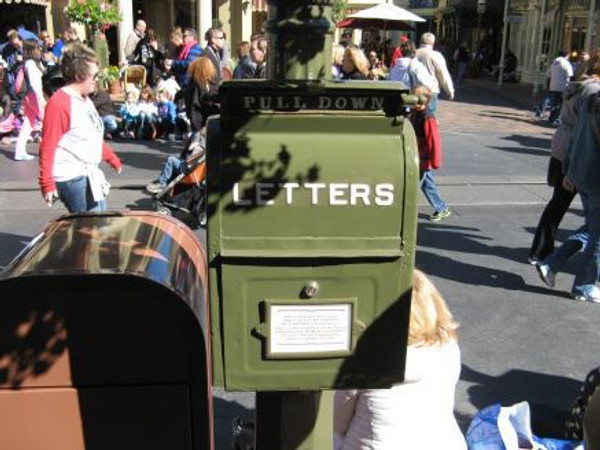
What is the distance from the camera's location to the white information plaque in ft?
5.68

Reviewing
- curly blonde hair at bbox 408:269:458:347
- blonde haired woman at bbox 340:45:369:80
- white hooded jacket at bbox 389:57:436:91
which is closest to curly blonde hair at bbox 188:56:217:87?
blonde haired woman at bbox 340:45:369:80

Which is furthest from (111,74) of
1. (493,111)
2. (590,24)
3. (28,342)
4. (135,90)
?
(590,24)

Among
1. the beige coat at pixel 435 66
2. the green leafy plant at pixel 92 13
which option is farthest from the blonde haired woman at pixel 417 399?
the green leafy plant at pixel 92 13

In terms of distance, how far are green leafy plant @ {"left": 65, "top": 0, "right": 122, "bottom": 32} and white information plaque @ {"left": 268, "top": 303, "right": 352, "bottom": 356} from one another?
1390 cm

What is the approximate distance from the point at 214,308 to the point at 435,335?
1015 millimetres

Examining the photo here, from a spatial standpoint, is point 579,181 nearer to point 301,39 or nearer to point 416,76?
point 416,76

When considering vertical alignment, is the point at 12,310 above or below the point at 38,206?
above

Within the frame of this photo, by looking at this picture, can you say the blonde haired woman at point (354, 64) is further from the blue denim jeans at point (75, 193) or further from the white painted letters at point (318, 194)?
the white painted letters at point (318, 194)

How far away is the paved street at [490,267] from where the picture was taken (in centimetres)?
414

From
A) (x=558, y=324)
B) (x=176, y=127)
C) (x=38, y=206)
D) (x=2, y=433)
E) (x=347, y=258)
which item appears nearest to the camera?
(x=347, y=258)

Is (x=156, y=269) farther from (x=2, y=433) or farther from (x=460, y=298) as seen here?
(x=460, y=298)

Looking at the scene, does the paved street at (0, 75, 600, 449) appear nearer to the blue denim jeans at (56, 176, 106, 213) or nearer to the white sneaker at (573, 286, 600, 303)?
the white sneaker at (573, 286, 600, 303)

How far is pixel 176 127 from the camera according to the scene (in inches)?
471

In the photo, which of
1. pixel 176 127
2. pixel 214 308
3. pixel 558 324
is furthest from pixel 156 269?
pixel 176 127
